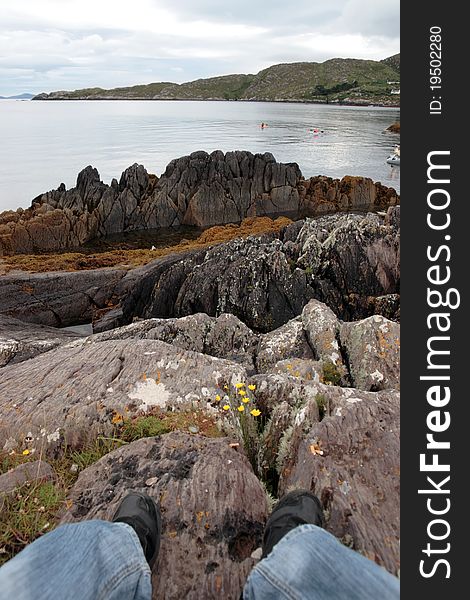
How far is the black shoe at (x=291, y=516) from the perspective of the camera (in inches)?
137

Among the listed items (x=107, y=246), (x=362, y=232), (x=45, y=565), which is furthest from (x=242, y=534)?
(x=107, y=246)

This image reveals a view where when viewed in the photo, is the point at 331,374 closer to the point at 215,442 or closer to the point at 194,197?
the point at 215,442

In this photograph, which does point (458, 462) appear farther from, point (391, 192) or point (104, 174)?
point (104, 174)

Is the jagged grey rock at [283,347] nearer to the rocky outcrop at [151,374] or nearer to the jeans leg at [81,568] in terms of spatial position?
the rocky outcrop at [151,374]

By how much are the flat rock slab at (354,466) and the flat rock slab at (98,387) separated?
1.95 meters

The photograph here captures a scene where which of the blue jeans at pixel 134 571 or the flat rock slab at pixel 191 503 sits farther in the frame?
the flat rock slab at pixel 191 503

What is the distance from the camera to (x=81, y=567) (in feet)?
9.18

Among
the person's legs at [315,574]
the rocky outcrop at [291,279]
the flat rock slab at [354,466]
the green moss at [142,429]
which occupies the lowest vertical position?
the rocky outcrop at [291,279]

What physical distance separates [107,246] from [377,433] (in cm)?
4574

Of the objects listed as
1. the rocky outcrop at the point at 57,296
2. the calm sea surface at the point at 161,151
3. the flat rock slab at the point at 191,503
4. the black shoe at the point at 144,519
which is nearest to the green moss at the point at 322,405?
the flat rock slab at the point at 191,503

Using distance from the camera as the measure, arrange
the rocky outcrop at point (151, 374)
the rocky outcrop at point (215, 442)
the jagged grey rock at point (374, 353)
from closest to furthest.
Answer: the rocky outcrop at point (215, 442) → the rocky outcrop at point (151, 374) → the jagged grey rock at point (374, 353)

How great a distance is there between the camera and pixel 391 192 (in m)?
60.9

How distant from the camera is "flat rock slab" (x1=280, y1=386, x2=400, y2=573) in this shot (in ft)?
12.3

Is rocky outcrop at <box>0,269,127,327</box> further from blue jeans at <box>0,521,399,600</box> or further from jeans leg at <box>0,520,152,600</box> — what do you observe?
blue jeans at <box>0,521,399,600</box>
